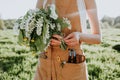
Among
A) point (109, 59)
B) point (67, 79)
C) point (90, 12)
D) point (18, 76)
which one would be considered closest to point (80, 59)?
point (67, 79)

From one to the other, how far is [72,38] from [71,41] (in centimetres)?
3

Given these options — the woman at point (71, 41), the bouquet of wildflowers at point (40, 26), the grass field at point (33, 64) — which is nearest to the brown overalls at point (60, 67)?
the woman at point (71, 41)

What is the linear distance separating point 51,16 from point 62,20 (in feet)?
0.32

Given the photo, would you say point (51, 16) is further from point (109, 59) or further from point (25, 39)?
point (109, 59)

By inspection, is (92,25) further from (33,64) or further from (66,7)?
(33,64)

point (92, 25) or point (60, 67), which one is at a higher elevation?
point (92, 25)

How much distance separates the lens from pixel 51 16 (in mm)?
2988

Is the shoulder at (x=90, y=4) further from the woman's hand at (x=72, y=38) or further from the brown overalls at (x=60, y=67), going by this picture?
the woman's hand at (x=72, y=38)

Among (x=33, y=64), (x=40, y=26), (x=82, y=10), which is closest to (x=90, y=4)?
(x=82, y=10)

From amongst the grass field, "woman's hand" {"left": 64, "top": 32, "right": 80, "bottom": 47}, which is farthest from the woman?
the grass field

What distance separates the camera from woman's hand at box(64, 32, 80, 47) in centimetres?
297

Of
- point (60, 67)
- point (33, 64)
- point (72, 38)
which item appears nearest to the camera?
point (72, 38)

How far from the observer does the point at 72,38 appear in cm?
296

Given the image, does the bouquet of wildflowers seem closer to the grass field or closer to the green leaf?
the green leaf
